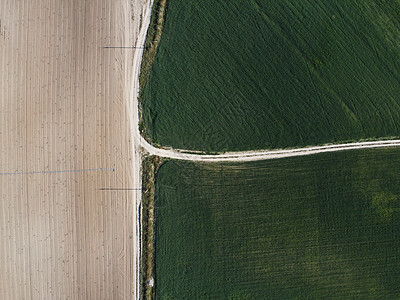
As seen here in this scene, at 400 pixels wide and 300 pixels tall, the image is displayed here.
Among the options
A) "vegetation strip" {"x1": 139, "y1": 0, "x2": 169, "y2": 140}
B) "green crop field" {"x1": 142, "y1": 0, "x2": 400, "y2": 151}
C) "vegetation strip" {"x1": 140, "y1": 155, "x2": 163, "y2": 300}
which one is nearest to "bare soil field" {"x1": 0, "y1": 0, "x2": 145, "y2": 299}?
"vegetation strip" {"x1": 140, "y1": 155, "x2": 163, "y2": 300}

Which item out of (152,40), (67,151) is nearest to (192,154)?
(152,40)

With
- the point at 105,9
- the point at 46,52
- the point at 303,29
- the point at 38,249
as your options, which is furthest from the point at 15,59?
the point at 303,29

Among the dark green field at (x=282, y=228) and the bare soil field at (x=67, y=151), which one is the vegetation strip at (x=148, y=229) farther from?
the bare soil field at (x=67, y=151)

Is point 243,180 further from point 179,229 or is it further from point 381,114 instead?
point 381,114

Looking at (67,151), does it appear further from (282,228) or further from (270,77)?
(282,228)

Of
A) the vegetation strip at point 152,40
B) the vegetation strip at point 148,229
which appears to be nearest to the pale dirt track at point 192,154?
the vegetation strip at point 152,40

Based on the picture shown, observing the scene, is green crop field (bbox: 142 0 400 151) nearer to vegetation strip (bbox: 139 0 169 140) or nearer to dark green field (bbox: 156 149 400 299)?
vegetation strip (bbox: 139 0 169 140)
